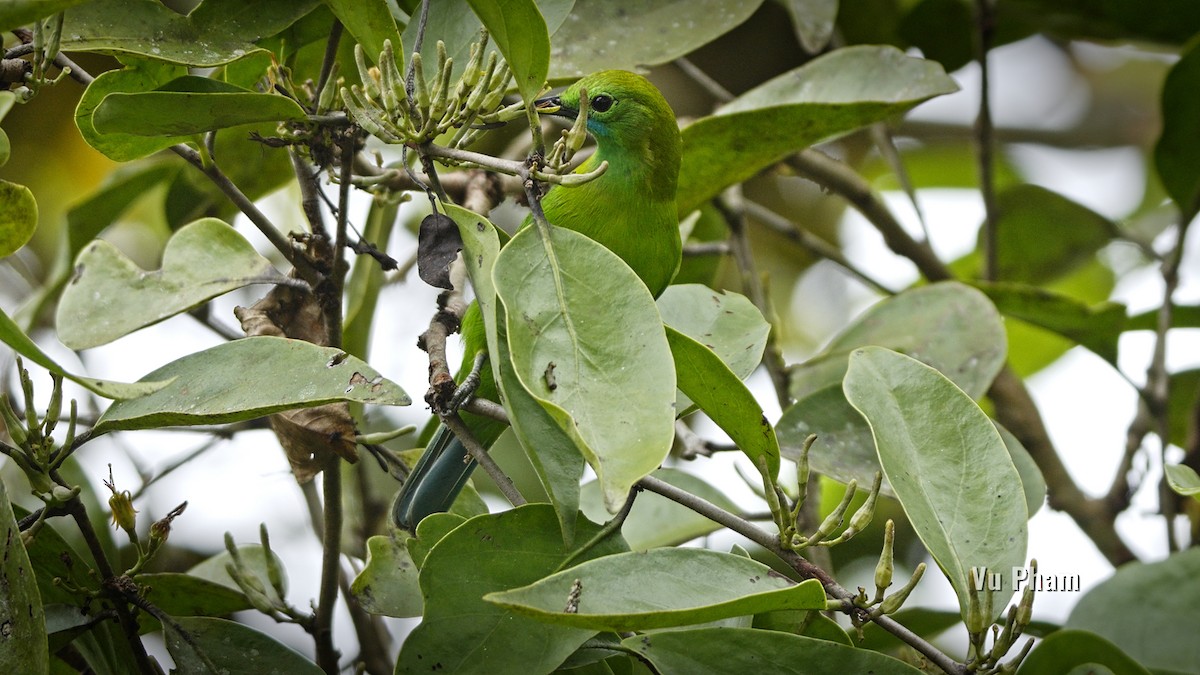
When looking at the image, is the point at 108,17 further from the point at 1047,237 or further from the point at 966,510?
the point at 1047,237

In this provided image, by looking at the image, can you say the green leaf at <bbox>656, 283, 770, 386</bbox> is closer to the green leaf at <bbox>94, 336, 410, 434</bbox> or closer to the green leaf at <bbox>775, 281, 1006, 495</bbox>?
the green leaf at <bbox>775, 281, 1006, 495</bbox>

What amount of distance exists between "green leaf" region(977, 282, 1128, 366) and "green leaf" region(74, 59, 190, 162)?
1519 mm

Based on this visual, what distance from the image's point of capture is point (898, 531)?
116 inches

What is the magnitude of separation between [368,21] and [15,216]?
0.49m

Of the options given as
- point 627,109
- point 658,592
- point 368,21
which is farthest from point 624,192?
point 658,592

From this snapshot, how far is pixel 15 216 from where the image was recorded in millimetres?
1290

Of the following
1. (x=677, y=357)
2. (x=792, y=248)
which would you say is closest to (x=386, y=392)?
(x=677, y=357)

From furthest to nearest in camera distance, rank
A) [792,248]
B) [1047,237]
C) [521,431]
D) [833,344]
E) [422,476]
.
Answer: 1. [792,248]
2. [1047,237]
3. [833,344]
4. [422,476]
5. [521,431]

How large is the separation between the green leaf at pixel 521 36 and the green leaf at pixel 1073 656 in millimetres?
802

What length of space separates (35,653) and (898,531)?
2.32 meters

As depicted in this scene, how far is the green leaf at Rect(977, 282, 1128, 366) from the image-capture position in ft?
7.03

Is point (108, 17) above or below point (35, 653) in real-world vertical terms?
above

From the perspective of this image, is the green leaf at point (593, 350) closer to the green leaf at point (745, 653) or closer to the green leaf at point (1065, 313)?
the green leaf at point (745, 653)

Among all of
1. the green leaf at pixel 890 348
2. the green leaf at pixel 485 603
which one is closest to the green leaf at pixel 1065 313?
the green leaf at pixel 890 348
